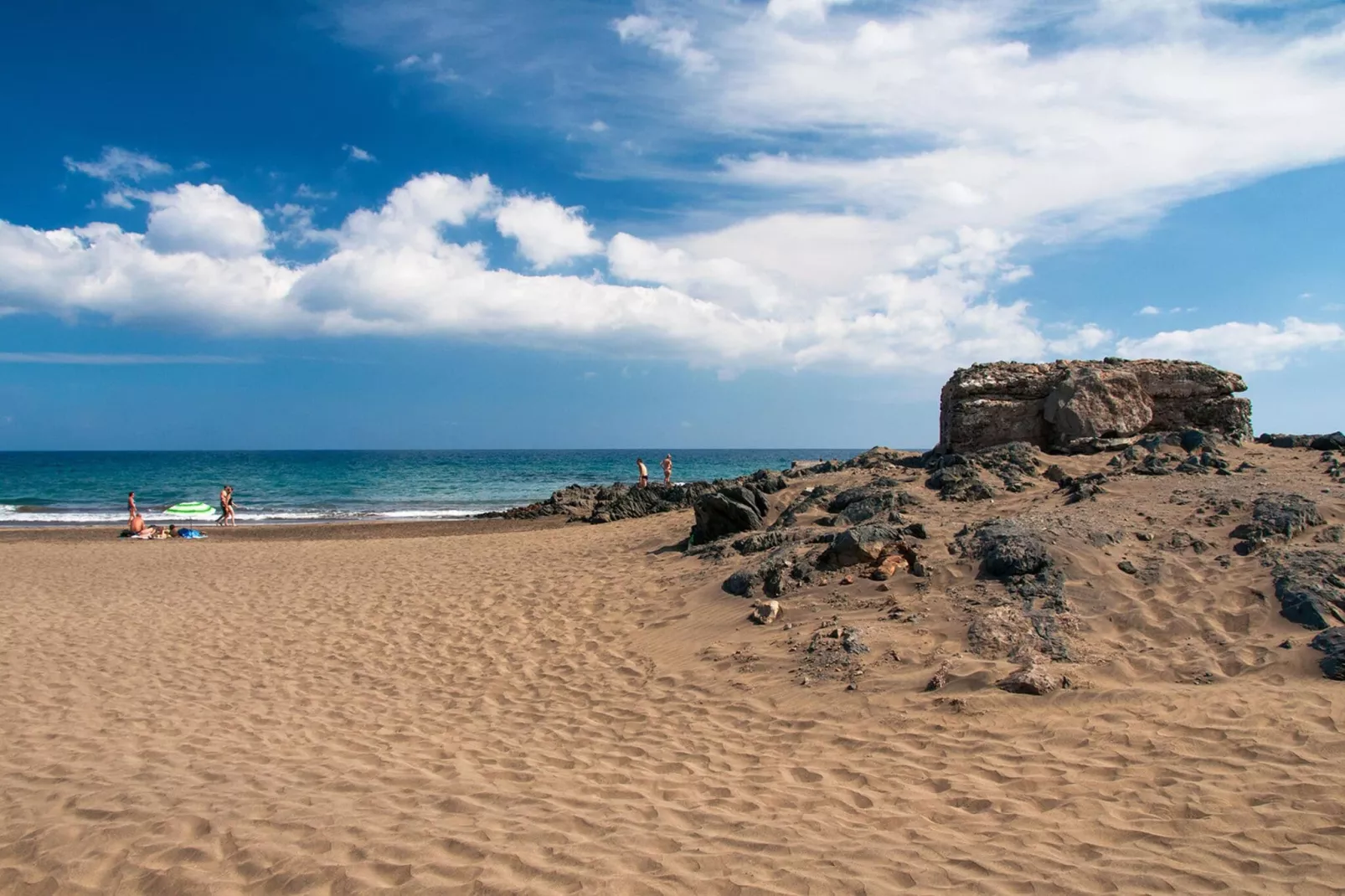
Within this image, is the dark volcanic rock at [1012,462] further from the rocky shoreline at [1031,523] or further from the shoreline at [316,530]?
the shoreline at [316,530]

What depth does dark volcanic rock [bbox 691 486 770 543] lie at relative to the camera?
1327cm

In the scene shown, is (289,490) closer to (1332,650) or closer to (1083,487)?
(1083,487)

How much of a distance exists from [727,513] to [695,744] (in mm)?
7592

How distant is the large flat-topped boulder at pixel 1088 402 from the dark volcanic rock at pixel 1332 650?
7129 mm

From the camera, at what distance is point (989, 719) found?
19.1 ft

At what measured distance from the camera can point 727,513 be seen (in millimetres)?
13422

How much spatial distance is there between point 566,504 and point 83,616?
16740 millimetres

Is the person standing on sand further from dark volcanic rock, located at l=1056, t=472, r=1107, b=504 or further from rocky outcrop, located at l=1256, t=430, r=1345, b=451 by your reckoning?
rocky outcrop, located at l=1256, t=430, r=1345, b=451

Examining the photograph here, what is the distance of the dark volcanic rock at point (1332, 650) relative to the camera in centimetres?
584

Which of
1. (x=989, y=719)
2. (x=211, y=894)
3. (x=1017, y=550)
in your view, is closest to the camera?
(x=211, y=894)

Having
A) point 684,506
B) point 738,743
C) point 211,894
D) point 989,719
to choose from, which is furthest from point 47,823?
point 684,506

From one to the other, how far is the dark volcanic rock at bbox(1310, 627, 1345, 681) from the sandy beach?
4.4 inches

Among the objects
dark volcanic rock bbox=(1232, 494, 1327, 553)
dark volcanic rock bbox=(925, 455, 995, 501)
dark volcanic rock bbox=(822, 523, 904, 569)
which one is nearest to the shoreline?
dark volcanic rock bbox=(925, 455, 995, 501)

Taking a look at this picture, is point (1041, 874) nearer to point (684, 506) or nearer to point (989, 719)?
point (989, 719)
